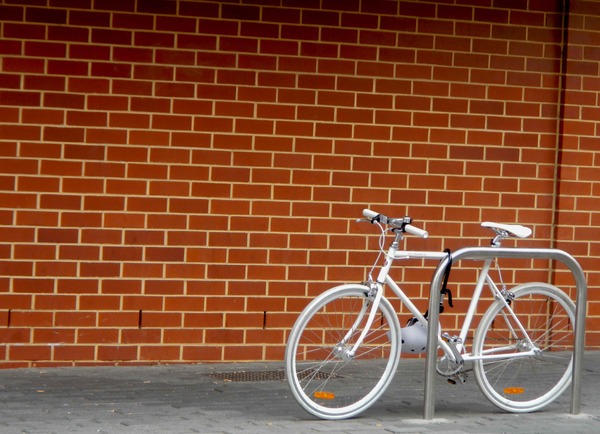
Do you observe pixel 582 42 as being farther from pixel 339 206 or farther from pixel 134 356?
pixel 134 356

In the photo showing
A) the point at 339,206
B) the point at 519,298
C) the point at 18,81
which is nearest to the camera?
the point at 519,298

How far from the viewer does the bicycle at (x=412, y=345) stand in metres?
6.39

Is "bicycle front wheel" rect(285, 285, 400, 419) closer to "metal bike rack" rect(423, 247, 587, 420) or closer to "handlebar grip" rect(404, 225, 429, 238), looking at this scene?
"metal bike rack" rect(423, 247, 587, 420)

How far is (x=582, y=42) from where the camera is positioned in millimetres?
8836

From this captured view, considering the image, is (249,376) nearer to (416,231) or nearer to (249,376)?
(249,376)

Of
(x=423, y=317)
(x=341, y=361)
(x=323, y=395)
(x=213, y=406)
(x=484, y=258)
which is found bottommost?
(x=213, y=406)

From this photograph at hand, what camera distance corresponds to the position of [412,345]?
21.5 ft

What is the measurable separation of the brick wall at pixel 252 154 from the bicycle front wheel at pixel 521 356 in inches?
68.9

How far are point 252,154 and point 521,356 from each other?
2.42m

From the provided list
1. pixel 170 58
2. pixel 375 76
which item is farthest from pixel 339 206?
pixel 170 58

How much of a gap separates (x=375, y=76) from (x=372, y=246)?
45.9 inches

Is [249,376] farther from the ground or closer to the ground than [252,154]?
closer to the ground

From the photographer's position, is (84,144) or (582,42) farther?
(582,42)

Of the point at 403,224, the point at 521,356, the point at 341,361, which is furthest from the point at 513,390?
the point at 403,224
